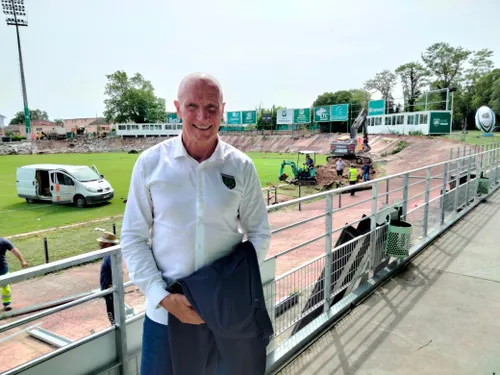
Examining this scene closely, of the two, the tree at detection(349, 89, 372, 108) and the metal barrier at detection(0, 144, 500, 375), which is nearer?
the metal barrier at detection(0, 144, 500, 375)

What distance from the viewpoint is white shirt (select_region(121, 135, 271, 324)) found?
1.45 meters

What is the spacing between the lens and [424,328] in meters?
3.06

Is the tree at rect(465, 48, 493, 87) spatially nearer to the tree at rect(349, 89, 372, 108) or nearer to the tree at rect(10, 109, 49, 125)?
the tree at rect(349, 89, 372, 108)

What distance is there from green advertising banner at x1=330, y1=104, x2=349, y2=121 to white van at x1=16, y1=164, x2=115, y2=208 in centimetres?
3858

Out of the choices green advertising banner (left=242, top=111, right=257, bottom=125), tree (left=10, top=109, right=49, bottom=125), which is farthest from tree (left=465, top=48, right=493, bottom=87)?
tree (left=10, top=109, right=49, bottom=125)

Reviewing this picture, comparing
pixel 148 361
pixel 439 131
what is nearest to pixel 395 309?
pixel 148 361

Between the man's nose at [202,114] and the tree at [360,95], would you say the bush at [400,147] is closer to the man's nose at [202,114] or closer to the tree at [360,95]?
the tree at [360,95]

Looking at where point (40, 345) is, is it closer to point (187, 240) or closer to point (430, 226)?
point (187, 240)

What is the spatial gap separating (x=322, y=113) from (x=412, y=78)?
71.3 feet

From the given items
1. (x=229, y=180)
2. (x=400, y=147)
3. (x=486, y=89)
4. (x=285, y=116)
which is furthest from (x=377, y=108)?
(x=229, y=180)

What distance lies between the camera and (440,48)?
56375 mm

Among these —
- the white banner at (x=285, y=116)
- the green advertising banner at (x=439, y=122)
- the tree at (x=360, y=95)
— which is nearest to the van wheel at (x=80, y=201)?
the green advertising banner at (x=439, y=122)

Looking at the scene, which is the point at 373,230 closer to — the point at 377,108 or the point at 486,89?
the point at 377,108

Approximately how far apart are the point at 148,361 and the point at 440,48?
66.7 metres
